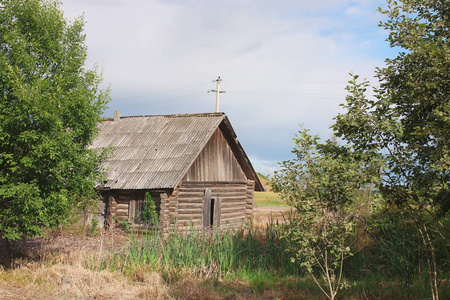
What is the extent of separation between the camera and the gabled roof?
709 inches

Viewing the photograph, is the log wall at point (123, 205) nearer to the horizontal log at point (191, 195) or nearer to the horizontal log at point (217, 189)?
the horizontal log at point (191, 195)

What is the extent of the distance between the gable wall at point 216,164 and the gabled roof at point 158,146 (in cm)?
58

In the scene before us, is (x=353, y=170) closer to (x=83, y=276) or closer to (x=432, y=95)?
(x=432, y=95)

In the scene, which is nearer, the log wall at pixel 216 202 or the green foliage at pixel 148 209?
the green foliage at pixel 148 209

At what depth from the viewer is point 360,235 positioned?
11.5 metres

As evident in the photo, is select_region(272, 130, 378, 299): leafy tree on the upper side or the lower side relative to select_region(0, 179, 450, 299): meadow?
upper

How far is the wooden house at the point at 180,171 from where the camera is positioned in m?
18.0

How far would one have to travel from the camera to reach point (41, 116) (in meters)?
10.2

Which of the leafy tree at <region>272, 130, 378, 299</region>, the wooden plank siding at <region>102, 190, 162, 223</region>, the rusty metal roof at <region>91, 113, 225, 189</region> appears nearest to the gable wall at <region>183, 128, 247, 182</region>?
the rusty metal roof at <region>91, 113, 225, 189</region>

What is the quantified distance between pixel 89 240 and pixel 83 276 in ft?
23.8

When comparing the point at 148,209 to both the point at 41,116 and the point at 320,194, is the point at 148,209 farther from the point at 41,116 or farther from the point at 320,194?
the point at 320,194

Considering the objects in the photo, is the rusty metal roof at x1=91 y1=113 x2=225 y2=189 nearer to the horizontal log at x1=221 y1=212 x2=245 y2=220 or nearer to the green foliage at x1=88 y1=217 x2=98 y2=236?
the green foliage at x1=88 y1=217 x2=98 y2=236

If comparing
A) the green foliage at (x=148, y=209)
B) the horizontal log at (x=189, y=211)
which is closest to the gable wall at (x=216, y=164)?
the horizontal log at (x=189, y=211)

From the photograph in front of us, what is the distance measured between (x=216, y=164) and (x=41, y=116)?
Answer: 10867 mm
